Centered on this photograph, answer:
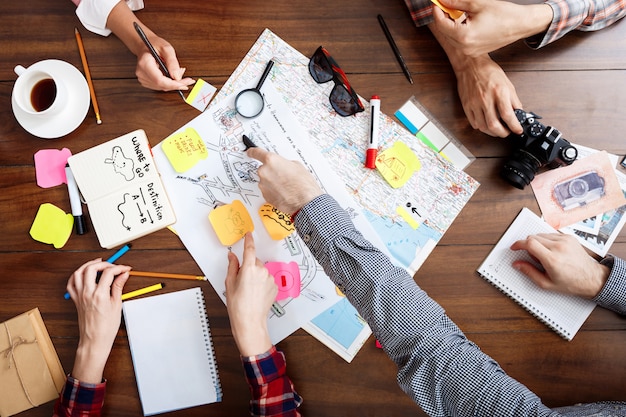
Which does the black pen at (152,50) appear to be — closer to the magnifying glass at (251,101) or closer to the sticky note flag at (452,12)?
the magnifying glass at (251,101)

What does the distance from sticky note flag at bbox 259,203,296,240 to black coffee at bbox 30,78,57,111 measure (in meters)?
0.61

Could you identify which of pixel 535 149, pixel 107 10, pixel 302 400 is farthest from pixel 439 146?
pixel 107 10

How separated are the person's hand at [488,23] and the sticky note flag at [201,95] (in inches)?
22.8

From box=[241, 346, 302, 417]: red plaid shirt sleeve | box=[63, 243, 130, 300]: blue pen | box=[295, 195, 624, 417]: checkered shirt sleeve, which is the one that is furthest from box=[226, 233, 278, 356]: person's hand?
box=[63, 243, 130, 300]: blue pen

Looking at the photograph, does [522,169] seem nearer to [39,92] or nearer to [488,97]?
[488,97]

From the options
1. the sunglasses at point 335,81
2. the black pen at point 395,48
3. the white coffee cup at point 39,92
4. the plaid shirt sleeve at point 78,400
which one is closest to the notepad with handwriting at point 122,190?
the white coffee cup at point 39,92

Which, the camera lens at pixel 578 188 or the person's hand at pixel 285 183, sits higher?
the camera lens at pixel 578 188

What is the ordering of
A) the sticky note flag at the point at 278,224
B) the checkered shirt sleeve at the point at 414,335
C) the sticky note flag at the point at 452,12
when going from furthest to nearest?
the sticky note flag at the point at 278,224 → the sticky note flag at the point at 452,12 → the checkered shirt sleeve at the point at 414,335

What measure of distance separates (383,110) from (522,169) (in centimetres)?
37

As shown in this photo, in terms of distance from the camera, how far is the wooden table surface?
1086mm

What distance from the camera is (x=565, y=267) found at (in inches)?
40.3

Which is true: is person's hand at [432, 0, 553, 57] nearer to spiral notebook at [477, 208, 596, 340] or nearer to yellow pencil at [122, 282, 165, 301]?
spiral notebook at [477, 208, 596, 340]

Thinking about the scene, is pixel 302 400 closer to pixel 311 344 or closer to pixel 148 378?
pixel 311 344

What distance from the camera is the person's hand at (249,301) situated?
3.31 feet
